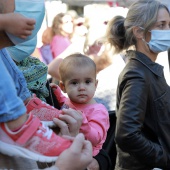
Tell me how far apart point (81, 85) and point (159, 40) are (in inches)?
33.9

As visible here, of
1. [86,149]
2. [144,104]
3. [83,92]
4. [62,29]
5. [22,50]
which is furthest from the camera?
[62,29]

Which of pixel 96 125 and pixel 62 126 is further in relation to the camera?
pixel 96 125

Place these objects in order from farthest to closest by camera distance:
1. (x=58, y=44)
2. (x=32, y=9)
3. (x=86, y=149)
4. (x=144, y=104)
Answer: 1. (x=58, y=44)
2. (x=144, y=104)
3. (x=32, y=9)
4. (x=86, y=149)

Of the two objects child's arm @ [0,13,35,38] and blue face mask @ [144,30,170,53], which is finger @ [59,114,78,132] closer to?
child's arm @ [0,13,35,38]

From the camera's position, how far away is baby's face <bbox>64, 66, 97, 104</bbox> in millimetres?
2104

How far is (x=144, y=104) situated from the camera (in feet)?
7.69

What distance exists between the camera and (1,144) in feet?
3.37

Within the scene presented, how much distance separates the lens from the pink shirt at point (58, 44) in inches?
191

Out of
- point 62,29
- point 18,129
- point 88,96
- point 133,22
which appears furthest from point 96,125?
point 62,29

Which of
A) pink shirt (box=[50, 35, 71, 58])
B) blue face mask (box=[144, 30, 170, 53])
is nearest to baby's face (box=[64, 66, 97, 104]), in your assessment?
blue face mask (box=[144, 30, 170, 53])

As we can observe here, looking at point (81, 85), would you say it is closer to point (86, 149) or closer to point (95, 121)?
point (95, 121)

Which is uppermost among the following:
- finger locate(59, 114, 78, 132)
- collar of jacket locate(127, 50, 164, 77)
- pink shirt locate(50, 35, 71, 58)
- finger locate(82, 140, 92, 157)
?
finger locate(82, 140, 92, 157)

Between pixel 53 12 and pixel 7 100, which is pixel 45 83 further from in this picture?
pixel 53 12

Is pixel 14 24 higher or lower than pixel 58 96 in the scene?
higher
